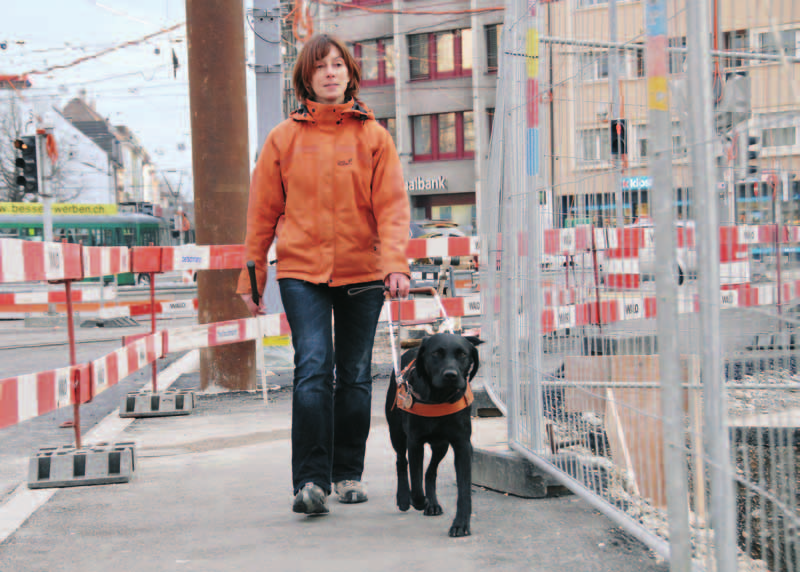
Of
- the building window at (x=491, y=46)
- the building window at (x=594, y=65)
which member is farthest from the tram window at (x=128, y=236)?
the building window at (x=594, y=65)

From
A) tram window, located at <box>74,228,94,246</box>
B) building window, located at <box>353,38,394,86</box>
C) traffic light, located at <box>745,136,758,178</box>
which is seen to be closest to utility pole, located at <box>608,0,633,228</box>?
traffic light, located at <box>745,136,758,178</box>

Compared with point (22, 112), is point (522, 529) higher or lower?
lower

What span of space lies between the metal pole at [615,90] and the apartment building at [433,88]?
36375mm

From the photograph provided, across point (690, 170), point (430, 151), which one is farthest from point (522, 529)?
point (430, 151)

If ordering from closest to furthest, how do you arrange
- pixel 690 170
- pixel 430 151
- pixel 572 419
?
1. pixel 690 170
2. pixel 572 419
3. pixel 430 151

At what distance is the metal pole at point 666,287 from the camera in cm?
226

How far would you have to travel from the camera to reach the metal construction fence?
2.05 m

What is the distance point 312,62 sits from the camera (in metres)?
3.72

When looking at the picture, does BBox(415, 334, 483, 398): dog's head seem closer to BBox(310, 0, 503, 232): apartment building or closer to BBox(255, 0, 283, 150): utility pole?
BBox(255, 0, 283, 150): utility pole

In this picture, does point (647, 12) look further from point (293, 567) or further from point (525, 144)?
point (293, 567)

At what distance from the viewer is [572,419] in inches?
145

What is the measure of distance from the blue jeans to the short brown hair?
827 mm

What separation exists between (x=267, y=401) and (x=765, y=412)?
16.0ft

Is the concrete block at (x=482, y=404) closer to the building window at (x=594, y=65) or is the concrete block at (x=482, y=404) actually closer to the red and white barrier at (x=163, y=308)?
the building window at (x=594, y=65)
